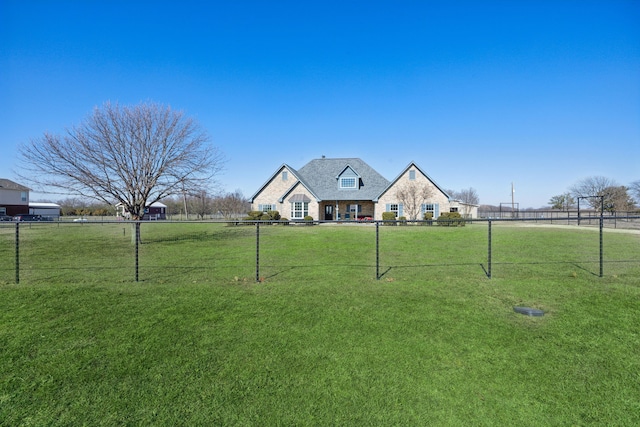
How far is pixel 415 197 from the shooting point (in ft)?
100

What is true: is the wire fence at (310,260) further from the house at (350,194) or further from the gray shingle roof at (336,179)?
the gray shingle roof at (336,179)

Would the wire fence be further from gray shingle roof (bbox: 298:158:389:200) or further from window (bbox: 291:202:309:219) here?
gray shingle roof (bbox: 298:158:389:200)

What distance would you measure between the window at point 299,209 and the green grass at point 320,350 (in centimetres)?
2437

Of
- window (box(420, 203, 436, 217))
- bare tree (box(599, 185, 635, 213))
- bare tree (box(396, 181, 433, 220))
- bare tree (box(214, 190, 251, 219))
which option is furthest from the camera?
bare tree (box(214, 190, 251, 219))

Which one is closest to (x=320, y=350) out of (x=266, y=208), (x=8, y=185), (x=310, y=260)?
(x=310, y=260)

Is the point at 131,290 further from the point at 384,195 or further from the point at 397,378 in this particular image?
the point at 384,195

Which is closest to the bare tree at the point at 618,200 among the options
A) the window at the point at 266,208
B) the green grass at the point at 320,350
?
the window at the point at 266,208

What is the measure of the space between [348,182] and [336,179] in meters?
1.46

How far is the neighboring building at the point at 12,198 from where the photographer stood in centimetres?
4461

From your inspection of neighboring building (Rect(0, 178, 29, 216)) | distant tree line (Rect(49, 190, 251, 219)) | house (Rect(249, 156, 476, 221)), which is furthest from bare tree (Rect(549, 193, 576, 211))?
neighboring building (Rect(0, 178, 29, 216))

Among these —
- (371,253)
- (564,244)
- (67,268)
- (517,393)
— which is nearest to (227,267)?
(67,268)

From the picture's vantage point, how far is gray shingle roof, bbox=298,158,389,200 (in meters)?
33.1

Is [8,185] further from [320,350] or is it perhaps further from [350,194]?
[320,350]

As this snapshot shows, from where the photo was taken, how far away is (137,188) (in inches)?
655
